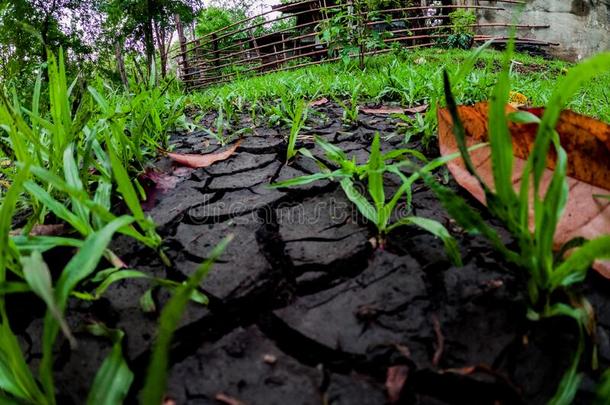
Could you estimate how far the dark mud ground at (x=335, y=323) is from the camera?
1.67ft

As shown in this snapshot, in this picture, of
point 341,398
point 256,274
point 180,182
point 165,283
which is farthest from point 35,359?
point 180,182

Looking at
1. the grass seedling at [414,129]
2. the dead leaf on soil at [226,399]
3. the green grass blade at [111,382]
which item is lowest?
the dead leaf on soil at [226,399]

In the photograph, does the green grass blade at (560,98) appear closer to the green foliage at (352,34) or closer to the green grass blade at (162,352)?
the green grass blade at (162,352)

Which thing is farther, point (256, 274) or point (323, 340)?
point (256, 274)

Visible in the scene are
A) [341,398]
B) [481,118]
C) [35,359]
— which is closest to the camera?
[341,398]

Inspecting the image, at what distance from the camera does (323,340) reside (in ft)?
1.91

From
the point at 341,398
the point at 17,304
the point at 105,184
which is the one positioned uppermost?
the point at 105,184

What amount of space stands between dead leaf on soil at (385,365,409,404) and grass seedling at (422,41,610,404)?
0.19m

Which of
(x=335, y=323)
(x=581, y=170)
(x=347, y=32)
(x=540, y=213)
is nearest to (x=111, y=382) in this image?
(x=335, y=323)

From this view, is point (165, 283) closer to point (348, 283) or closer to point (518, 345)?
point (348, 283)

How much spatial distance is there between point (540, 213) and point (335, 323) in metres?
0.36

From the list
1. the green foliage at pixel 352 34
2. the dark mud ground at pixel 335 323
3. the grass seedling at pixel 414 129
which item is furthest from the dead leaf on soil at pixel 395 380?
the green foliage at pixel 352 34

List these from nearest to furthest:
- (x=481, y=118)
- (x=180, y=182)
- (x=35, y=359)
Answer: (x=35, y=359) < (x=481, y=118) < (x=180, y=182)

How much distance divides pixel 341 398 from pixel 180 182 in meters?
0.86
